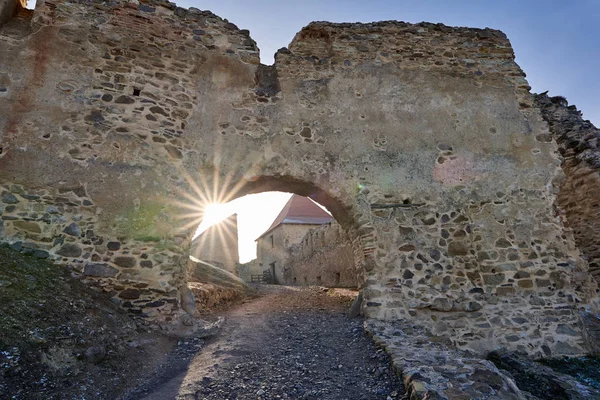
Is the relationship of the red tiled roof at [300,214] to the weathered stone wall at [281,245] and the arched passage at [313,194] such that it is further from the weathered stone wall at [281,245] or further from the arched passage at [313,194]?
the arched passage at [313,194]

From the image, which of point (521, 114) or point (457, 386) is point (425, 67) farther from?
point (457, 386)

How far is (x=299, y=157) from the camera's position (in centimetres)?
531

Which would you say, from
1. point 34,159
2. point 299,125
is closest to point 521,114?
point 299,125

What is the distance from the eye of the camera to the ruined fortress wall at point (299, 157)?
4406 millimetres

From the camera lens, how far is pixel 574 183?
6.95m

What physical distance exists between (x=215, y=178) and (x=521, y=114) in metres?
5.42

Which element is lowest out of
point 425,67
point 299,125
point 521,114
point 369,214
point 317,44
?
point 369,214

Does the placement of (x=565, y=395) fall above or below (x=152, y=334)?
below

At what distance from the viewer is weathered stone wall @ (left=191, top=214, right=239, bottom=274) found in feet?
63.8

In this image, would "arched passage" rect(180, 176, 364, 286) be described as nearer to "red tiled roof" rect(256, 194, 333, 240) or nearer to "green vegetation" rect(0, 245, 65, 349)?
"green vegetation" rect(0, 245, 65, 349)

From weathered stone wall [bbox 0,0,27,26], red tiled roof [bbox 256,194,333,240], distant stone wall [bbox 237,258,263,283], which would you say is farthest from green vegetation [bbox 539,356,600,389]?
distant stone wall [bbox 237,258,263,283]

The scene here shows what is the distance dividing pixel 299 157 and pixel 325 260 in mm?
8651

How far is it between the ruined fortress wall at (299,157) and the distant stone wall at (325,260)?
16.4 feet

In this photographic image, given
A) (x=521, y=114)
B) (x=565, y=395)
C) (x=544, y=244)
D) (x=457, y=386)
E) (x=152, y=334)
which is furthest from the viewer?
(x=521, y=114)
